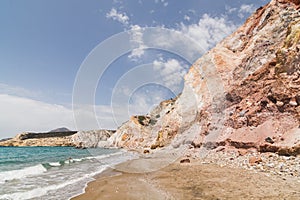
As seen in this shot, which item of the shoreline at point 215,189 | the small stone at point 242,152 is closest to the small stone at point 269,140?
the small stone at point 242,152

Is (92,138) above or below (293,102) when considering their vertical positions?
above

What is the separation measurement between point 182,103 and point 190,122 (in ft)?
15.8

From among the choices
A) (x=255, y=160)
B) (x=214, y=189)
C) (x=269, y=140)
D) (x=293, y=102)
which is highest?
(x=293, y=102)

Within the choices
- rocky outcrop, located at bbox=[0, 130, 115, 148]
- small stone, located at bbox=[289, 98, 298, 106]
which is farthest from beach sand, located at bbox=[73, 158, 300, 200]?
rocky outcrop, located at bbox=[0, 130, 115, 148]

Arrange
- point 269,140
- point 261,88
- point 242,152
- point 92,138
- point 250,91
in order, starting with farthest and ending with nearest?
1. point 92,138
2. point 250,91
3. point 261,88
4. point 242,152
5. point 269,140

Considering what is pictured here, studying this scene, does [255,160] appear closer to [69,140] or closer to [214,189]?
[214,189]

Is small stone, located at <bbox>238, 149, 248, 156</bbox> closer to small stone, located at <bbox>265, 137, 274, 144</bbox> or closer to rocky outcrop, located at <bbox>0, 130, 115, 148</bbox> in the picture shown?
small stone, located at <bbox>265, 137, 274, 144</bbox>

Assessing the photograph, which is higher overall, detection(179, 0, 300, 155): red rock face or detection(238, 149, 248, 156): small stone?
detection(179, 0, 300, 155): red rock face

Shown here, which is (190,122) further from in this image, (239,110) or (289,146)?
(289,146)

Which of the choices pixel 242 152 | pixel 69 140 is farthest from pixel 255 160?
pixel 69 140

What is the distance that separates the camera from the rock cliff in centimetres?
1327

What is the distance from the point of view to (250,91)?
1786 cm


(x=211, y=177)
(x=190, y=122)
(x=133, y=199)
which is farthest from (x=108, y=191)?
(x=190, y=122)

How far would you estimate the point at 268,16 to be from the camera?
22672mm
